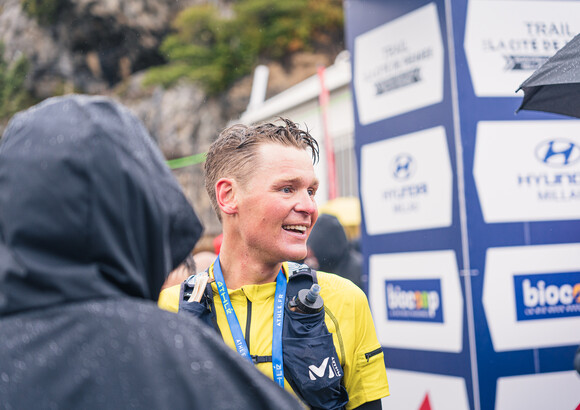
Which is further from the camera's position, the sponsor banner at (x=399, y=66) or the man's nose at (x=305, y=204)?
the sponsor banner at (x=399, y=66)

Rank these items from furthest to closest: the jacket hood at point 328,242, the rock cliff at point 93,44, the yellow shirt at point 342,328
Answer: the rock cliff at point 93,44 → the jacket hood at point 328,242 → the yellow shirt at point 342,328

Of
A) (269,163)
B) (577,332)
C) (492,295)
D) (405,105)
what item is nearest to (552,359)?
(577,332)

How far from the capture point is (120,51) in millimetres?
43250

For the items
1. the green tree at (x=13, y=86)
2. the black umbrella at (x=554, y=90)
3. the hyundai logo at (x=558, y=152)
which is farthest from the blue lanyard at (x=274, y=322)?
the green tree at (x=13, y=86)

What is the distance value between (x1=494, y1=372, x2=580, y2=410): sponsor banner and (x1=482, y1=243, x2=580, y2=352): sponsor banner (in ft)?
0.60

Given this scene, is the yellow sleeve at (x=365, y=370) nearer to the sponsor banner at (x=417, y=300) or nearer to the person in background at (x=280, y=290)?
the person in background at (x=280, y=290)

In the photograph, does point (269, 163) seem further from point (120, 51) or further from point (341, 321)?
point (120, 51)

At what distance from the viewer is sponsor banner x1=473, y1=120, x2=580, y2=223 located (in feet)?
12.6

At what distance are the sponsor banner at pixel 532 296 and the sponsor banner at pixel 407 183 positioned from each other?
1.48 feet

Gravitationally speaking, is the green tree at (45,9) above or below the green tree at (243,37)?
above

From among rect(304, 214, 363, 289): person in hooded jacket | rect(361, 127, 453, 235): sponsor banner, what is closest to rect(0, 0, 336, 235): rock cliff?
rect(304, 214, 363, 289): person in hooded jacket

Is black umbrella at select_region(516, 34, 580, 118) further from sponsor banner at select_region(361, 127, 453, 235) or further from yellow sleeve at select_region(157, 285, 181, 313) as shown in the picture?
yellow sleeve at select_region(157, 285, 181, 313)

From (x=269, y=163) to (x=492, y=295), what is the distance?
2.11m

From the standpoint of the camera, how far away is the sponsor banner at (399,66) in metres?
4.08
